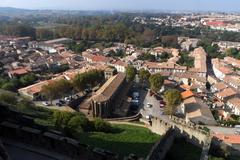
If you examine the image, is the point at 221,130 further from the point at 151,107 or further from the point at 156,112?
the point at 151,107

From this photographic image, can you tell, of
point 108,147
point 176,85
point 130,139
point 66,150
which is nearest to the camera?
point 66,150

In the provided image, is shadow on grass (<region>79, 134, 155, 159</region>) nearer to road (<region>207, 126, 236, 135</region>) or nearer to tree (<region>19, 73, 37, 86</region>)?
road (<region>207, 126, 236, 135</region>)

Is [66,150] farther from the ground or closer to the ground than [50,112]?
farther from the ground

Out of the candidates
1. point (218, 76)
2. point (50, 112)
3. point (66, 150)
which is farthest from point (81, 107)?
point (218, 76)

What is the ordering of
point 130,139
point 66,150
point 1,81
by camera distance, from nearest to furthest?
A: point 66,150
point 130,139
point 1,81

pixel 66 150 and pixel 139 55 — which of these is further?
pixel 139 55

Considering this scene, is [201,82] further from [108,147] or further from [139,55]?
[108,147]

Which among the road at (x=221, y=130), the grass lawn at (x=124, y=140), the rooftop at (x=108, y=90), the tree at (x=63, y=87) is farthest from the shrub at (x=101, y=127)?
the tree at (x=63, y=87)

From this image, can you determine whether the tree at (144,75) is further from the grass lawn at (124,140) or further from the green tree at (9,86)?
the green tree at (9,86)
